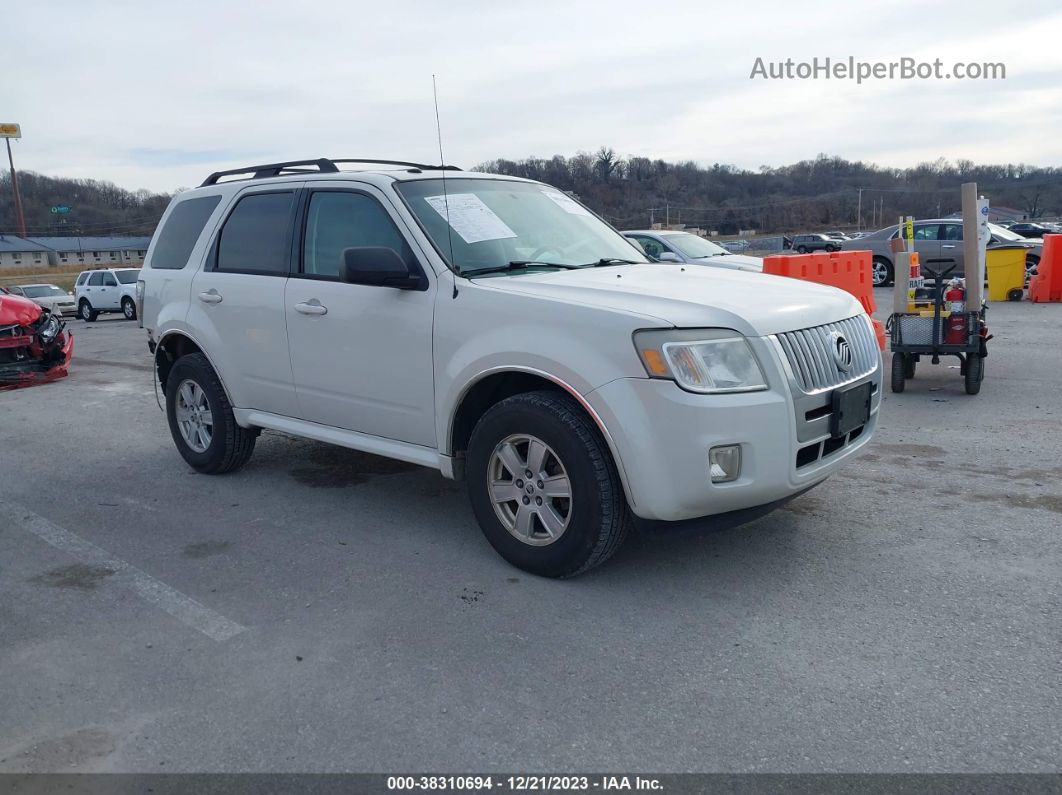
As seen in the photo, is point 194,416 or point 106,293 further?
point 106,293

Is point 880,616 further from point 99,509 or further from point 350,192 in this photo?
point 99,509

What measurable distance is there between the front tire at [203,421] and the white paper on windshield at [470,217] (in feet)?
7.05

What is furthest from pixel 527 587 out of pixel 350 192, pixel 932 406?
pixel 932 406

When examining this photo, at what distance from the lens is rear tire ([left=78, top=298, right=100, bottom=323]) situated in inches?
1093

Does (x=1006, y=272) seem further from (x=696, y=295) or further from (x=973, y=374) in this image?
(x=696, y=295)

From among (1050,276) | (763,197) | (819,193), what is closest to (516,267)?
(1050,276)

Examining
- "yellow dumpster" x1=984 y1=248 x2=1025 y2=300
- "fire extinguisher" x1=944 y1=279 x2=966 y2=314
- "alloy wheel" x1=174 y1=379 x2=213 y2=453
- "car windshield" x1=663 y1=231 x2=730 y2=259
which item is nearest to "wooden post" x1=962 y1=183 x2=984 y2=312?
"fire extinguisher" x1=944 y1=279 x2=966 y2=314

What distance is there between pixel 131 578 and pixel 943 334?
7.10 meters

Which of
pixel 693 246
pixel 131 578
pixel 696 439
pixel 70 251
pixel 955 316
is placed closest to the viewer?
pixel 696 439

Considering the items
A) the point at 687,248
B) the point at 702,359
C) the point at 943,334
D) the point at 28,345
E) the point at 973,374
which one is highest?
the point at 687,248

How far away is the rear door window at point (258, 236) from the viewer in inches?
210

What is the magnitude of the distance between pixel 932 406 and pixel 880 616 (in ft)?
15.5

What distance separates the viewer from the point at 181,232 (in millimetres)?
6176

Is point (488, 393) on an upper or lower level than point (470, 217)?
lower
